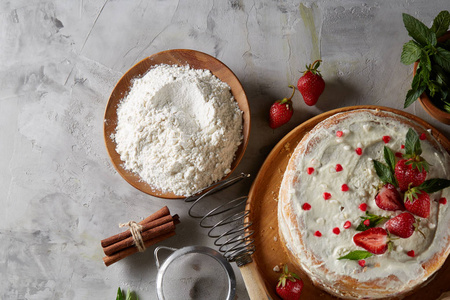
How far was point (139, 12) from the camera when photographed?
2699 mm

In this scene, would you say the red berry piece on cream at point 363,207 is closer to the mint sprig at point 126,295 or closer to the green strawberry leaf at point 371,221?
the green strawberry leaf at point 371,221

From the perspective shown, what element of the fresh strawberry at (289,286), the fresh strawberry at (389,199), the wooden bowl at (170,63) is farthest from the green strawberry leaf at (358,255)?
the wooden bowl at (170,63)

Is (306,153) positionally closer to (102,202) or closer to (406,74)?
(406,74)

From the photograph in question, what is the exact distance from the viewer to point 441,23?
7.37 ft

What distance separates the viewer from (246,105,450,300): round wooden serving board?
7.48ft

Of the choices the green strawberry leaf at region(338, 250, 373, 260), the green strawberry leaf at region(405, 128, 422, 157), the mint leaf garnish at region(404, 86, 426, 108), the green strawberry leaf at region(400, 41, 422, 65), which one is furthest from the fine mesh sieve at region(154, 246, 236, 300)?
the green strawberry leaf at region(400, 41, 422, 65)

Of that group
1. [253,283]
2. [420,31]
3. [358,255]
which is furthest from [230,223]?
[420,31]

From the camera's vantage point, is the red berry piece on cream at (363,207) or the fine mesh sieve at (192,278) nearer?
the red berry piece on cream at (363,207)

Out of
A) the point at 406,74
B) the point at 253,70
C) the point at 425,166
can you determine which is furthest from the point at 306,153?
the point at 406,74

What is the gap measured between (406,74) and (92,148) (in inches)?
75.4

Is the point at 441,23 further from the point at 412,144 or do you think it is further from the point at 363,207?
the point at 363,207

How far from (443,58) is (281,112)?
0.86m

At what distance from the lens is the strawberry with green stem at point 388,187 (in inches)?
79.6

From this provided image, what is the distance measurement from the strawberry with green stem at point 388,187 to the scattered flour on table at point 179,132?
0.77 m
